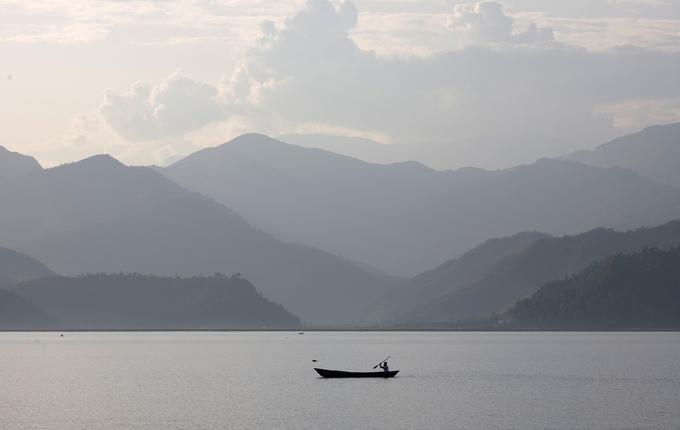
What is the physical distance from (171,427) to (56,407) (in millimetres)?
28645

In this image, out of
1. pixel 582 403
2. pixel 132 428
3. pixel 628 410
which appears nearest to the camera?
pixel 132 428

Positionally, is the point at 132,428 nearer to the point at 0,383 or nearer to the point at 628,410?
the point at 628,410

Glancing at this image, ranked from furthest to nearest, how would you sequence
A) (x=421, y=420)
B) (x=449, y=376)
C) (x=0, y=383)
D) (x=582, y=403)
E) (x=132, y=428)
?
(x=449, y=376) < (x=0, y=383) < (x=582, y=403) < (x=421, y=420) < (x=132, y=428)

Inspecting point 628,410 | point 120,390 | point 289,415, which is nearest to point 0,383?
point 120,390

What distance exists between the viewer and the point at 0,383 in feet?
598

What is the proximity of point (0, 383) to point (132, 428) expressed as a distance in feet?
234

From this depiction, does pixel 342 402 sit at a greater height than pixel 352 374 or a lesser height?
lesser

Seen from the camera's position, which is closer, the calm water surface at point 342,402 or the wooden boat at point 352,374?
the calm water surface at point 342,402

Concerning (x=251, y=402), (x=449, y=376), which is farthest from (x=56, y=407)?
(x=449, y=376)

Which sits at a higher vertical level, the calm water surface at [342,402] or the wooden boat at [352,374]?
the wooden boat at [352,374]

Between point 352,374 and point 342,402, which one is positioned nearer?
→ point 342,402

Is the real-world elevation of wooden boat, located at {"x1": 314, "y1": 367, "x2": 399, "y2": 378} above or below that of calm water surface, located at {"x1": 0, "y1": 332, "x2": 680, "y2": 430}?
above

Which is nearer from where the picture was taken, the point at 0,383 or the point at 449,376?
the point at 0,383

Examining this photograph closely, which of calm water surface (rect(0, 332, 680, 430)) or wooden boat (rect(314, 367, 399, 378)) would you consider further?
wooden boat (rect(314, 367, 399, 378))
